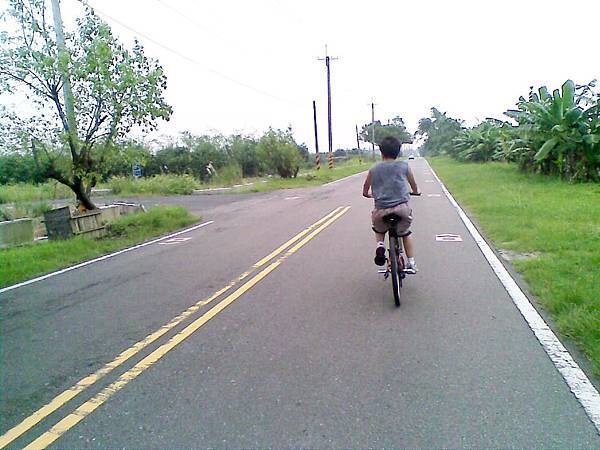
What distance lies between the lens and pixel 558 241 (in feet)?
29.1

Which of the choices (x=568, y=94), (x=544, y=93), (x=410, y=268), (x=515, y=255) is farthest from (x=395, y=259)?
(x=544, y=93)

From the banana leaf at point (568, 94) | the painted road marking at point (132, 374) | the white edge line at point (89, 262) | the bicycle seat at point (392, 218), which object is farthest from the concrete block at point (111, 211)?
the banana leaf at point (568, 94)

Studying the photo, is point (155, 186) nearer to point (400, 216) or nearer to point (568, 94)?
point (568, 94)

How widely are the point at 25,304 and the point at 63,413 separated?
150 inches

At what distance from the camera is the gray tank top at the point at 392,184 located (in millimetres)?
6102

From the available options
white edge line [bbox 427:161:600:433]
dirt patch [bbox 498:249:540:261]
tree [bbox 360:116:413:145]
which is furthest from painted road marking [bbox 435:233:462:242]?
tree [bbox 360:116:413:145]

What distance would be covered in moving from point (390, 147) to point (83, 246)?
8.12 metres

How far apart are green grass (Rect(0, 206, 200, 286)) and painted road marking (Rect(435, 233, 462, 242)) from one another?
24.0ft

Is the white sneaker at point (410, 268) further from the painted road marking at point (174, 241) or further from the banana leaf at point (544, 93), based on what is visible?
the banana leaf at point (544, 93)

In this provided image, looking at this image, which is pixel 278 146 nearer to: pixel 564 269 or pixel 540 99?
pixel 540 99

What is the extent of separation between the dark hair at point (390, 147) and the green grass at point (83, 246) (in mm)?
6581

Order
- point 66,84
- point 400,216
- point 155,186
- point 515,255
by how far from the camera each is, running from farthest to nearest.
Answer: point 155,186 → point 66,84 → point 515,255 → point 400,216

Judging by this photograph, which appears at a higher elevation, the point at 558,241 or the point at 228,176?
the point at 228,176

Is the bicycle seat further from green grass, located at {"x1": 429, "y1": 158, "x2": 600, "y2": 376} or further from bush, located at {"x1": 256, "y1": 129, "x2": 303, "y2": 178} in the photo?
bush, located at {"x1": 256, "y1": 129, "x2": 303, "y2": 178}
